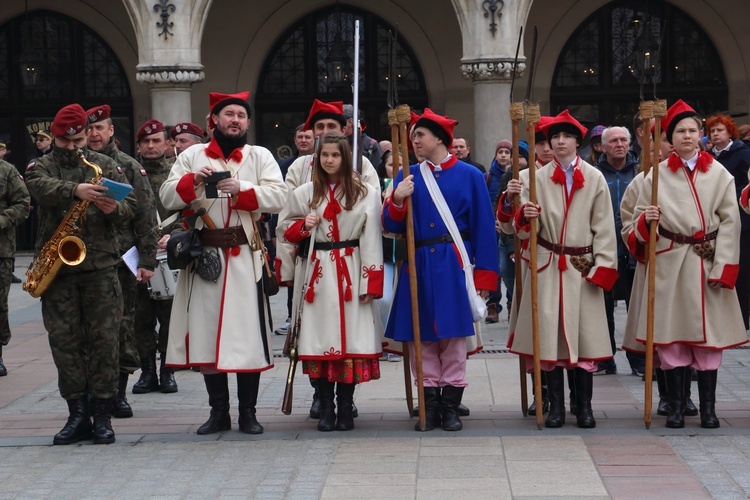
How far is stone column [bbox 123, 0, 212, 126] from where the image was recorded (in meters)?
16.9

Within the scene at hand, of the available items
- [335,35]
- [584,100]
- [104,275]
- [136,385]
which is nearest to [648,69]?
[584,100]

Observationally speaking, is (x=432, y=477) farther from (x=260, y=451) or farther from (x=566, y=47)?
(x=566, y=47)

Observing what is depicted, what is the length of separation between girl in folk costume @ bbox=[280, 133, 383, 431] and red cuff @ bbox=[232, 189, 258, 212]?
0.30 metres

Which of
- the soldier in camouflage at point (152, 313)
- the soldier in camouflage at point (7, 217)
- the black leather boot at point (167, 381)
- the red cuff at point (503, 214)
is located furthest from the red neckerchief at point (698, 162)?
the soldier in camouflage at point (7, 217)

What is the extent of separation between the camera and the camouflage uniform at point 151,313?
8.61m

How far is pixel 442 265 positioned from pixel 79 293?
1.87 meters

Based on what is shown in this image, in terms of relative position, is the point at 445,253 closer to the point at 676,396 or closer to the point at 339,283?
the point at 339,283

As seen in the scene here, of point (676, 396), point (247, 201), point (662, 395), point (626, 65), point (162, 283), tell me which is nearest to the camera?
point (247, 201)

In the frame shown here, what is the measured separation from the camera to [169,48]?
1700cm

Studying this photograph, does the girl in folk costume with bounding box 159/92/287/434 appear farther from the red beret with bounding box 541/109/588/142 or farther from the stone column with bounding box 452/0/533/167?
the stone column with bounding box 452/0/533/167

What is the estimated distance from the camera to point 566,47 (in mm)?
19484

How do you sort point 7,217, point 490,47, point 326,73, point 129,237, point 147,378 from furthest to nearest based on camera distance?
point 326,73, point 490,47, point 7,217, point 147,378, point 129,237

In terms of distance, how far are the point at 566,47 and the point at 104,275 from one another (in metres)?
13.5

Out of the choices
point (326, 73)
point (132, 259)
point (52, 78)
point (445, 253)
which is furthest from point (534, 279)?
point (52, 78)
